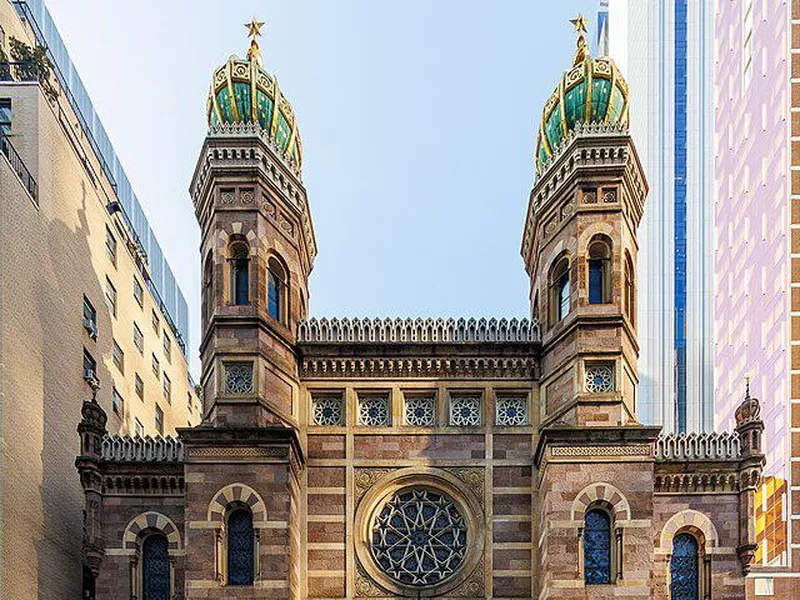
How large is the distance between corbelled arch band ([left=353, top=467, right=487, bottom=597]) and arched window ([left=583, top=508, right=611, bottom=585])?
13.5ft

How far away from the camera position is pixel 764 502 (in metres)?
85.2

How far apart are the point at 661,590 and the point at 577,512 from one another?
156 inches

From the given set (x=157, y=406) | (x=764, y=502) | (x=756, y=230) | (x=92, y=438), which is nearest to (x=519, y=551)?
(x=92, y=438)

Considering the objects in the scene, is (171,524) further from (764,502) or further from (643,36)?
(643,36)

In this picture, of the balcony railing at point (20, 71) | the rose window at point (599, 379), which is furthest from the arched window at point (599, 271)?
the balcony railing at point (20, 71)

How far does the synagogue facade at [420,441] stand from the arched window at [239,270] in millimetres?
73

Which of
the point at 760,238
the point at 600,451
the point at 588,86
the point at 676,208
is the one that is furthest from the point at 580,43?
the point at 676,208

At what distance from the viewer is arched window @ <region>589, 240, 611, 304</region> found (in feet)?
142

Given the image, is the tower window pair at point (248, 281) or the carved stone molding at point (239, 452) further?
the tower window pair at point (248, 281)

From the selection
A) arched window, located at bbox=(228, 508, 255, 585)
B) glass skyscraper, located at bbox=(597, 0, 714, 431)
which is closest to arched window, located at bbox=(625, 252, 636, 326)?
arched window, located at bbox=(228, 508, 255, 585)

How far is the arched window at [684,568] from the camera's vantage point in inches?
1646

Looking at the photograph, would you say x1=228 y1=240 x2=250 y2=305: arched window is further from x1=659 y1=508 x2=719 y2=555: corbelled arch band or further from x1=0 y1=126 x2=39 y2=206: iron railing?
x1=659 y1=508 x2=719 y2=555: corbelled arch band

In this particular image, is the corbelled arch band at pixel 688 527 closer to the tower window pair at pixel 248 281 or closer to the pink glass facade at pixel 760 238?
the tower window pair at pixel 248 281

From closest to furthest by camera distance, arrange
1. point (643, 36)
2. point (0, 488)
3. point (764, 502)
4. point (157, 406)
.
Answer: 1. point (0, 488)
2. point (157, 406)
3. point (764, 502)
4. point (643, 36)
